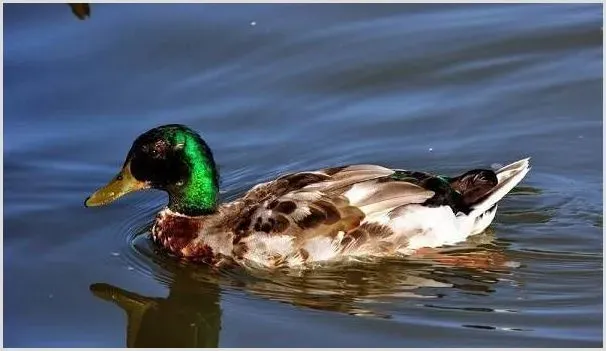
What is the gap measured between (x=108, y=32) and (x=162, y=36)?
0.45 metres

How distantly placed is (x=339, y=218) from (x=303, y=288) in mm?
508

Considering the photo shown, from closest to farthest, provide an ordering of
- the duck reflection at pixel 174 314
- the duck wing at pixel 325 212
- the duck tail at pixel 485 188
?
the duck reflection at pixel 174 314
the duck wing at pixel 325 212
the duck tail at pixel 485 188

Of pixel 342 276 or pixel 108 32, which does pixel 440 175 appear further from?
pixel 108 32

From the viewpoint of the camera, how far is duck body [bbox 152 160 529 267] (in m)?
8.10

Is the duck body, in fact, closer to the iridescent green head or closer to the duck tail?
the duck tail

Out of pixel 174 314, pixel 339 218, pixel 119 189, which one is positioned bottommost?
pixel 174 314

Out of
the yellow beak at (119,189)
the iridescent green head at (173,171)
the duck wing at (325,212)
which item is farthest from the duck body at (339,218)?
the yellow beak at (119,189)

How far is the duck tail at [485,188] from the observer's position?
27.7ft

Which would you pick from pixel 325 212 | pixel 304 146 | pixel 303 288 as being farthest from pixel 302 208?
pixel 304 146

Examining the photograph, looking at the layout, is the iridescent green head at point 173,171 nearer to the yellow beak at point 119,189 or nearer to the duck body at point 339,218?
the yellow beak at point 119,189

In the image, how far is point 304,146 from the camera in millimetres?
9742

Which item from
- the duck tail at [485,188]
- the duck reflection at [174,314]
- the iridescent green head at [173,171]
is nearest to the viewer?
the duck reflection at [174,314]

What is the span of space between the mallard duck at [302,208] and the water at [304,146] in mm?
141

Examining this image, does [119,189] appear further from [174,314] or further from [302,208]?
[302,208]
